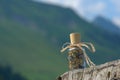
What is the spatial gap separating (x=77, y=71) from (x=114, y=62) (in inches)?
20.3

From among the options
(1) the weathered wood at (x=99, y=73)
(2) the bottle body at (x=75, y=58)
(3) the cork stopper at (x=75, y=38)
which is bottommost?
(1) the weathered wood at (x=99, y=73)

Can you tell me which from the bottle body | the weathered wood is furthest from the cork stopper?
the weathered wood

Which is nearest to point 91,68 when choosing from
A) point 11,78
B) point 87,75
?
point 87,75

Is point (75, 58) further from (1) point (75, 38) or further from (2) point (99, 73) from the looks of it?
(2) point (99, 73)

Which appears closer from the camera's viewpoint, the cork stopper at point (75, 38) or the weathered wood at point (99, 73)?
the weathered wood at point (99, 73)

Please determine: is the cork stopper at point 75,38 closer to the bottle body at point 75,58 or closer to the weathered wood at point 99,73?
the bottle body at point 75,58

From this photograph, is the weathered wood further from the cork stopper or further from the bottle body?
the cork stopper

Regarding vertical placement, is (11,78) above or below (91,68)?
above

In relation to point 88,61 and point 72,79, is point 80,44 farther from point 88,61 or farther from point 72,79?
point 72,79

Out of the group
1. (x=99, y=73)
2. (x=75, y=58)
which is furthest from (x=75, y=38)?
(x=99, y=73)

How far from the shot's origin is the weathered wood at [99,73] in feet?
15.0

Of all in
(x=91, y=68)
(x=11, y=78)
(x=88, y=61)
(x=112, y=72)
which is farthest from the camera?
(x=11, y=78)

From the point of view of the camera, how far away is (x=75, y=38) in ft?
17.9

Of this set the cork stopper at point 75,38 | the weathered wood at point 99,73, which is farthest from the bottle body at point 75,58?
the weathered wood at point 99,73
